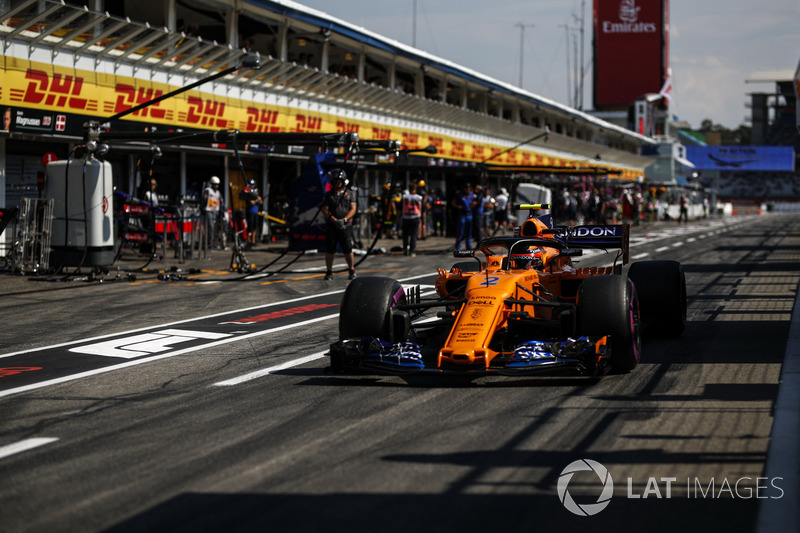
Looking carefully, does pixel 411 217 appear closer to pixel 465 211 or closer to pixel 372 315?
pixel 465 211

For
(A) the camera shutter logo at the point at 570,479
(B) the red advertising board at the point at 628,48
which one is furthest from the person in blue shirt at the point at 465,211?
(B) the red advertising board at the point at 628,48

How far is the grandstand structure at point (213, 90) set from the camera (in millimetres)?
20547

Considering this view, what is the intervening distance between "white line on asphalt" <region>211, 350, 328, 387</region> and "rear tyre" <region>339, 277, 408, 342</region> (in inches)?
25.6

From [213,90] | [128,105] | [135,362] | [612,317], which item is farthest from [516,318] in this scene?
[213,90]

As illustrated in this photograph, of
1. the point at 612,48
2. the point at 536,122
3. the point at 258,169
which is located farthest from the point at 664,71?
the point at 258,169

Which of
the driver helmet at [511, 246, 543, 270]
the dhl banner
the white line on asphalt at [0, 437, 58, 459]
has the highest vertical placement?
the dhl banner

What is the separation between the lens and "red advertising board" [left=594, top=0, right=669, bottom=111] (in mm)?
107938

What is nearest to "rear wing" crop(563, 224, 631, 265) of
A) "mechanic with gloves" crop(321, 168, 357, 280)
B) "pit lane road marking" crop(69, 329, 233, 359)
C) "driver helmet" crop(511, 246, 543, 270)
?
"driver helmet" crop(511, 246, 543, 270)

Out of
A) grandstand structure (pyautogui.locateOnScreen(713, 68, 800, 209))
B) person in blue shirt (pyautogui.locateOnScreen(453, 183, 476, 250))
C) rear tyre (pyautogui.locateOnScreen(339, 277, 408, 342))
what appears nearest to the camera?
rear tyre (pyautogui.locateOnScreen(339, 277, 408, 342))

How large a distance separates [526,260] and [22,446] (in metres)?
4.83

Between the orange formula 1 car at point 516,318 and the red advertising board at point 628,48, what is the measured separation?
4112 inches

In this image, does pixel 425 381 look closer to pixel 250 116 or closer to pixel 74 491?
pixel 74 491

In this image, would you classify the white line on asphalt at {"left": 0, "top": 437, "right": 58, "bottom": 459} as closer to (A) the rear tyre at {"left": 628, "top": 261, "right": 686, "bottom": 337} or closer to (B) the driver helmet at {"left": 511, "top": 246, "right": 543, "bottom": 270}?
(B) the driver helmet at {"left": 511, "top": 246, "right": 543, "bottom": 270}

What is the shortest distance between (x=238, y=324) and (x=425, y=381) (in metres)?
4.42
